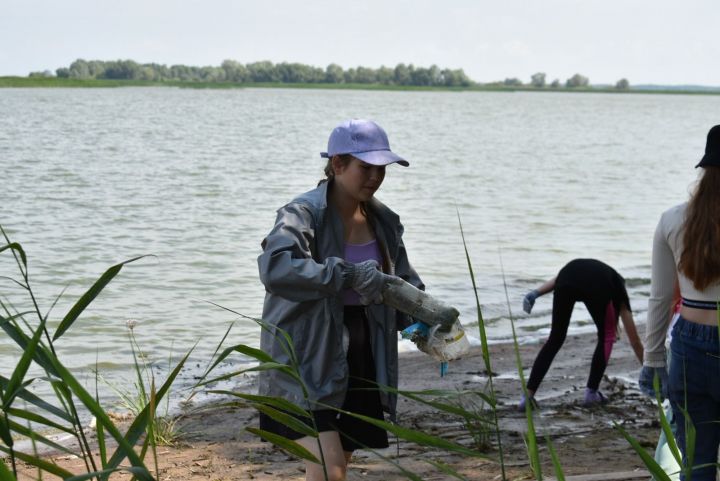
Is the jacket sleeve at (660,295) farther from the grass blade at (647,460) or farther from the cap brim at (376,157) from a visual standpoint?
the grass blade at (647,460)

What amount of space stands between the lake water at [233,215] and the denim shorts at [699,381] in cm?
72

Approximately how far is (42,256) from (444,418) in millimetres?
8546

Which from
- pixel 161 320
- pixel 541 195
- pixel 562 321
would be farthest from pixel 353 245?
pixel 541 195

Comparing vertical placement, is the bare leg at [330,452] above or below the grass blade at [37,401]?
below

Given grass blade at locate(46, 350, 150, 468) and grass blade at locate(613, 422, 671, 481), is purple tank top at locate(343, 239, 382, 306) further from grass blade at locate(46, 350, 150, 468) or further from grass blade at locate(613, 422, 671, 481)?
grass blade at locate(46, 350, 150, 468)

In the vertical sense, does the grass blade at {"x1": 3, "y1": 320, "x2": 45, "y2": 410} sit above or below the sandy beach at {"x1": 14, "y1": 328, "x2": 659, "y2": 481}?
above

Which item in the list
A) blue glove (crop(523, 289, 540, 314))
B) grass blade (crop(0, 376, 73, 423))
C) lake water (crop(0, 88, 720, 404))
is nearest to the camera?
grass blade (crop(0, 376, 73, 423))

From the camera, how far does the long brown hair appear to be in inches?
145

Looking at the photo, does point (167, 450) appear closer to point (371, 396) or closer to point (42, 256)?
point (371, 396)

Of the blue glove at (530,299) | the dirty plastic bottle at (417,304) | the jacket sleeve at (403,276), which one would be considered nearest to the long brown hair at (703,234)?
the dirty plastic bottle at (417,304)

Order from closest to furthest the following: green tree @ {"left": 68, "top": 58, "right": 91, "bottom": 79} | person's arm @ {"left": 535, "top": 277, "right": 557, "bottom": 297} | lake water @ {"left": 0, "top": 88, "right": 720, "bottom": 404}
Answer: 1. person's arm @ {"left": 535, "top": 277, "right": 557, "bottom": 297}
2. lake water @ {"left": 0, "top": 88, "right": 720, "bottom": 404}
3. green tree @ {"left": 68, "top": 58, "right": 91, "bottom": 79}

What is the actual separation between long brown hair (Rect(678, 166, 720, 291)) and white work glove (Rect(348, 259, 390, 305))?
3.60 feet

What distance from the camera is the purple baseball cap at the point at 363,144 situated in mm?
3783

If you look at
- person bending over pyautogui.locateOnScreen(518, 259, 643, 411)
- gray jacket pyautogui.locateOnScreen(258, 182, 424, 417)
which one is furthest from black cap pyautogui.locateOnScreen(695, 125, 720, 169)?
person bending over pyautogui.locateOnScreen(518, 259, 643, 411)
